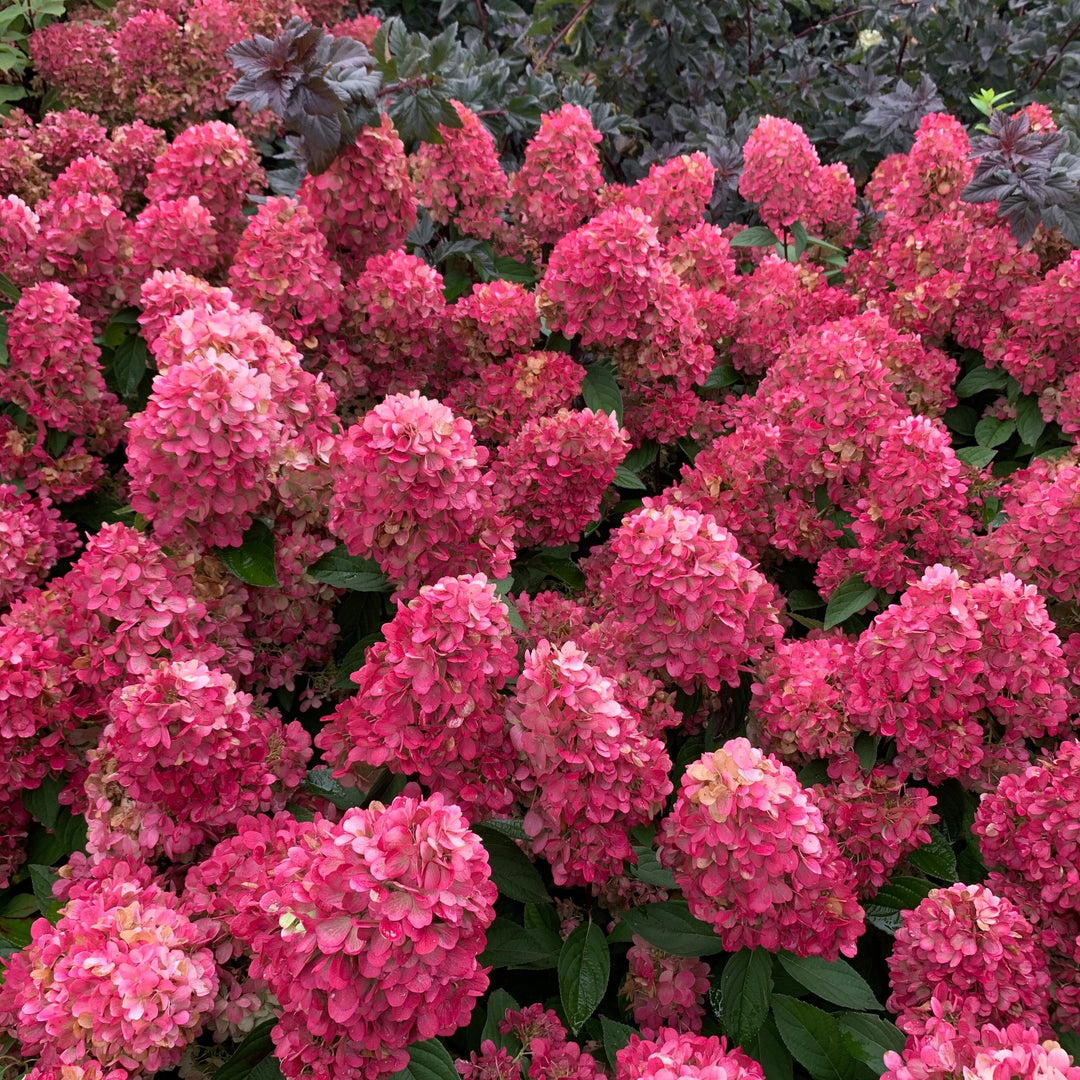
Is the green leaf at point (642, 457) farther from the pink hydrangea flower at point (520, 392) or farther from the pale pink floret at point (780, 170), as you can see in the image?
the pale pink floret at point (780, 170)

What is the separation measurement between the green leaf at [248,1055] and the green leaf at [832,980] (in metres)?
0.85

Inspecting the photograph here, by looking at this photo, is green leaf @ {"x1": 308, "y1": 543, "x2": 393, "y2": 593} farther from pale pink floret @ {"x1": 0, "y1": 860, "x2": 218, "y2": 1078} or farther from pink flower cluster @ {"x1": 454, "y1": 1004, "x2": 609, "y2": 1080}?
pink flower cluster @ {"x1": 454, "y1": 1004, "x2": 609, "y2": 1080}

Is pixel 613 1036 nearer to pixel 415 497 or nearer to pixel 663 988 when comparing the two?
pixel 663 988

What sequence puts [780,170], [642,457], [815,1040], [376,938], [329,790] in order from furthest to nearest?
[780,170]
[642,457]
[329,790]
[815,1040]
[376,938]

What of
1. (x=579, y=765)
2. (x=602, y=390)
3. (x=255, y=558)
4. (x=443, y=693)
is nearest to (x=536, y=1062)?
(x=579, y=765)

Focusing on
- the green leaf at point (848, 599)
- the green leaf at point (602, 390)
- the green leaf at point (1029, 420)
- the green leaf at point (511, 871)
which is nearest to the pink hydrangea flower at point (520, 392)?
the green leaf at point (602, 390)

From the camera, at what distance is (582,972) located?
1.54 meters

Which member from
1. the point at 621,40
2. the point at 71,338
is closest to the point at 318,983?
the point at 71,338

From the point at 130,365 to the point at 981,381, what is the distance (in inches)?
96.6

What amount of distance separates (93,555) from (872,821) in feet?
5.06

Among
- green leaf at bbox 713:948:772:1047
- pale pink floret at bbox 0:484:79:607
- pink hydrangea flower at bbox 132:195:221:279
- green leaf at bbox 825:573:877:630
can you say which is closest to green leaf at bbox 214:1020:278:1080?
green leaf at bbox 713:948:772:1047

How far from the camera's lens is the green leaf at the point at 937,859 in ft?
5.37

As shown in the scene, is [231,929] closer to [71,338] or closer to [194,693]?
[194,693]

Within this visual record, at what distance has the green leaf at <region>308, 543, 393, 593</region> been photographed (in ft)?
6.16
